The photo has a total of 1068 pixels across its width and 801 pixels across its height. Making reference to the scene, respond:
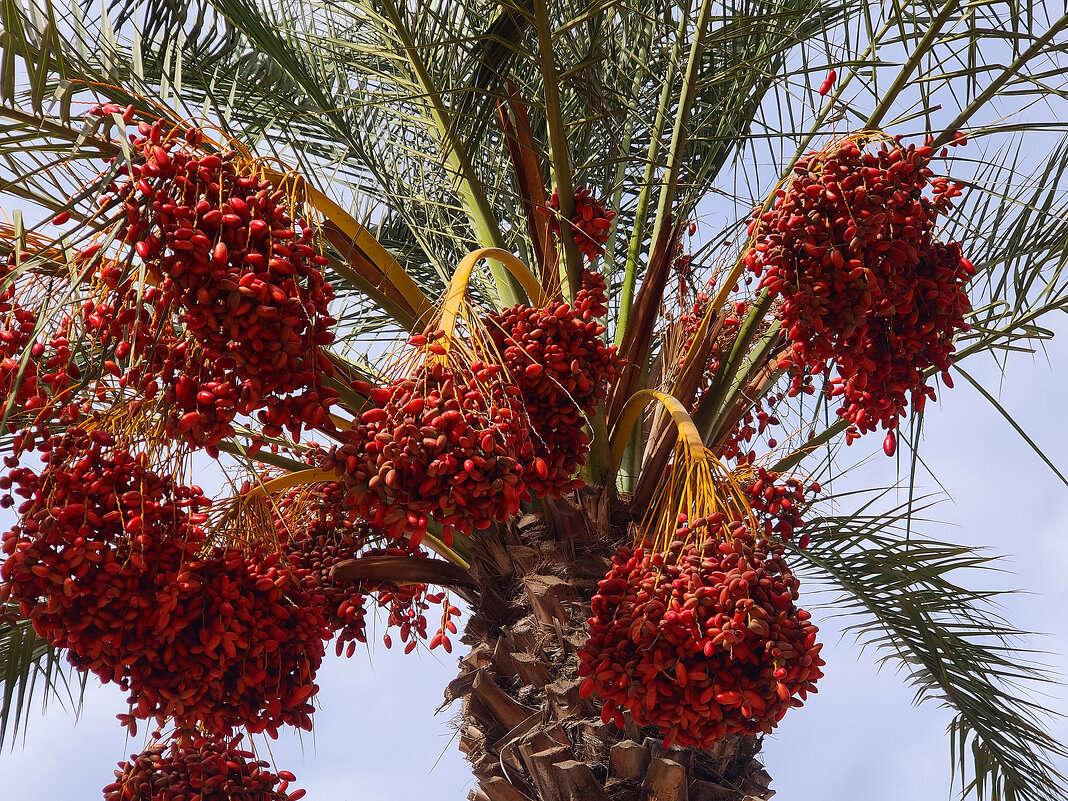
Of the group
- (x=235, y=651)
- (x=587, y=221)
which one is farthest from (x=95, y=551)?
(x=587, y=221)

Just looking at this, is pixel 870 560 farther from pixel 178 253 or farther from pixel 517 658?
pixel 178 253

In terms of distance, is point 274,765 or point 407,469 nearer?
point 407,469

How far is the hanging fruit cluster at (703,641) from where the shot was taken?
257 centimetres

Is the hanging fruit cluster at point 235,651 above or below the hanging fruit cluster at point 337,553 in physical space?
below

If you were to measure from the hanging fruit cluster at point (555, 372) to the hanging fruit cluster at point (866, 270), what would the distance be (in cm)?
46

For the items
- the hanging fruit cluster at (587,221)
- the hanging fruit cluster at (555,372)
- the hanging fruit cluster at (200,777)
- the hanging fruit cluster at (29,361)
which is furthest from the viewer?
the hanging fruit cluster at (200,777)

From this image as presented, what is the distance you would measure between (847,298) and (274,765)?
7.13 ft

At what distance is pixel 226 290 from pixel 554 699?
5.18ft

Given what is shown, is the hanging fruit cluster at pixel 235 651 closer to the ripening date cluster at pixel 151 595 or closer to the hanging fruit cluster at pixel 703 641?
the ripening date cluster at pixel 151 595

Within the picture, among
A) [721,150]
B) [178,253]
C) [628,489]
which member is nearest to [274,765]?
[628,489]

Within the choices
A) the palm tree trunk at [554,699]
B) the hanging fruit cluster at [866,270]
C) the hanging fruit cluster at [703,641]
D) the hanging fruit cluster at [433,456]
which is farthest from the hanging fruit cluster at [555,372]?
the palm tree trunk at [554,699]

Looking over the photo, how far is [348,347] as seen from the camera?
4508 mm

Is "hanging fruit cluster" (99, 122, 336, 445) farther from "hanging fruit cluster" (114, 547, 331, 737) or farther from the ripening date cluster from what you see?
"hanging fruit cluster" (114, 547, 331, 737)

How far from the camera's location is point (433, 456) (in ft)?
7.57
